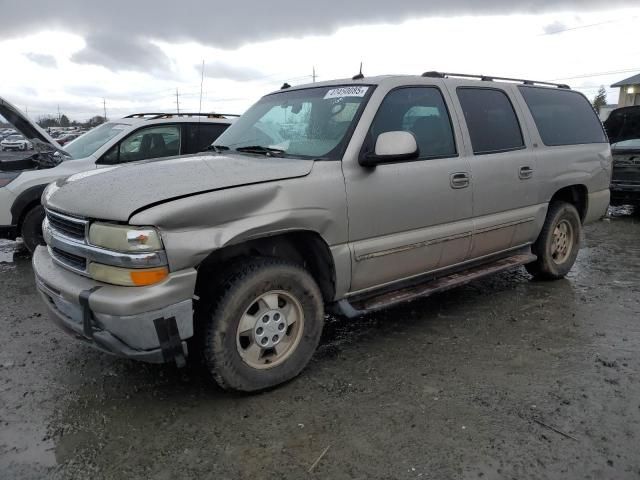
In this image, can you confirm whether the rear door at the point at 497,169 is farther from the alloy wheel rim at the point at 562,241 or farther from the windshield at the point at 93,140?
the windshield at the point at 93,140

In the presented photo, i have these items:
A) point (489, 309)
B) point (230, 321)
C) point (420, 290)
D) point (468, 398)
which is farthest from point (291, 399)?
point (489, 309)

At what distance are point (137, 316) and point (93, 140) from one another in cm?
500

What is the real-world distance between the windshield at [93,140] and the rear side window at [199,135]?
2.66 feet

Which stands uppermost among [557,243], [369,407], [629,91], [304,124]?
[629,91]

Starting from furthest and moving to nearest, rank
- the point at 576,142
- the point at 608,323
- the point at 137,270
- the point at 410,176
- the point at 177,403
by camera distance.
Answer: the point at 576,142 < the point at 608,323 < the point at 410,176 < the point at 177,403 < the point at 137,270

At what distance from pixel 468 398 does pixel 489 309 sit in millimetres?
1666

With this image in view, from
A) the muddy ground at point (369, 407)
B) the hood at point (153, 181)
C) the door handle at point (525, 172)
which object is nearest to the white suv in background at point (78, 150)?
the muddy ground at point (369, 407)

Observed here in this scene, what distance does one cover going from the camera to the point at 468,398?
302cm

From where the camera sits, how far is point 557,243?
520cm

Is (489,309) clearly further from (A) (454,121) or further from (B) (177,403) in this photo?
(B) (177,403)

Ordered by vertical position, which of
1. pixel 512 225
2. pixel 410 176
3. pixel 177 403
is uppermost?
pixel 410 176

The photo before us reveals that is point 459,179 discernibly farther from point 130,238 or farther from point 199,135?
point 199,135

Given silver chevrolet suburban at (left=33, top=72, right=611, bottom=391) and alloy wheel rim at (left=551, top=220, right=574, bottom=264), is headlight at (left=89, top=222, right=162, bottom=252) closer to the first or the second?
silver chevrolet suburban at (left=33, top=72, right=611, bottom=391)

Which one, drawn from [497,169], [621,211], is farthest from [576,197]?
[621,211]
